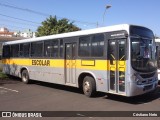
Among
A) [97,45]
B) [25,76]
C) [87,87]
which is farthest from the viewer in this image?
[25,76]

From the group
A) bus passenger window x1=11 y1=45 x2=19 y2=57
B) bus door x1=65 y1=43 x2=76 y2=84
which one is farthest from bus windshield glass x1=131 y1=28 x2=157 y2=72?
bus passenger window x1=11 y1=45 x2=19 y2=57

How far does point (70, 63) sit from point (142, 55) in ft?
12.4

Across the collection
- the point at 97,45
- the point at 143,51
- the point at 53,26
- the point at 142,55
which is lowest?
the point at 142,55

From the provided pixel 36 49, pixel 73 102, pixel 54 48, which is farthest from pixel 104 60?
pixel 36 49

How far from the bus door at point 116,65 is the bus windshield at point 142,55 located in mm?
381

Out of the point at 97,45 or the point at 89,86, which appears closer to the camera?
the point at 97,45

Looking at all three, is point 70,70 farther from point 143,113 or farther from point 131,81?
point 143,113

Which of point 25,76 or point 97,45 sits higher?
point 97,45

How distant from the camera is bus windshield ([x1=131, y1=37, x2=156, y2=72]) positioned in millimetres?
10184

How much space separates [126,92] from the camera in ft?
32.9

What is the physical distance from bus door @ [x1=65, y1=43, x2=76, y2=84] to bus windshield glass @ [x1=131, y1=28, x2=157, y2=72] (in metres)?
3.40

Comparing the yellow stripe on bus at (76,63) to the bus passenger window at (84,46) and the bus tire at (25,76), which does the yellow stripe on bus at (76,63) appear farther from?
the bus tire at (25,76)

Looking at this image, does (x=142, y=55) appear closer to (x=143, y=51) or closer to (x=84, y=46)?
(x=143, y=51)

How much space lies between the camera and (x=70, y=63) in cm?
1291
